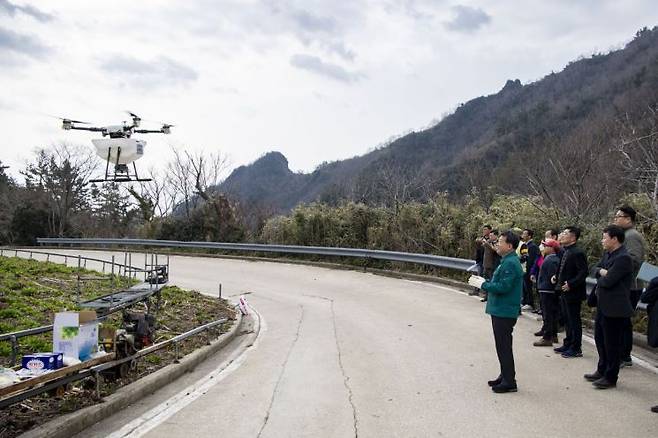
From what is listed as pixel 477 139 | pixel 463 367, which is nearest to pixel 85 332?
pixel 463 367

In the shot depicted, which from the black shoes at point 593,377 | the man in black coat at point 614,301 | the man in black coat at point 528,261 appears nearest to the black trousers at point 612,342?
the man in black coat at point 614,301

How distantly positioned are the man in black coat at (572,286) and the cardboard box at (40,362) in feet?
20.1

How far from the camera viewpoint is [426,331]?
9.45 meters

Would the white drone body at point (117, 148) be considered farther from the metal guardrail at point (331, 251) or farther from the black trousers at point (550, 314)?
the black trousers at point (550, 314)

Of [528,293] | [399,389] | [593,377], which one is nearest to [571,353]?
[593,377]

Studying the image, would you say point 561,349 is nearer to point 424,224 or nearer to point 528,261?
point 528,261

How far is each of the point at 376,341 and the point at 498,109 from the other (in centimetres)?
10599

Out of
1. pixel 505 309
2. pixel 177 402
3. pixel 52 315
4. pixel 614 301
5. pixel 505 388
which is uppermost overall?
pixel 614 301

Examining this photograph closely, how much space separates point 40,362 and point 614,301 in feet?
19.1

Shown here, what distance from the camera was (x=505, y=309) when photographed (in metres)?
6.12

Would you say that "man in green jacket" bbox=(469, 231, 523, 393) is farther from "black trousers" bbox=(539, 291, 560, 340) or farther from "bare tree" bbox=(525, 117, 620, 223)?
"bare tree" bbox=(525, 117, 620, 223)

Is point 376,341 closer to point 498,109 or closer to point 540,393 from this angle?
point 540,393

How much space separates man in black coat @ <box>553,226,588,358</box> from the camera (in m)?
7.39

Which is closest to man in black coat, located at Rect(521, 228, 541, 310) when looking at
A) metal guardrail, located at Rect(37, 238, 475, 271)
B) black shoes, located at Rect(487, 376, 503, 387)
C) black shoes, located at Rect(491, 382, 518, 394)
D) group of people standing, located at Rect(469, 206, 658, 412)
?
metal guardrail, located at Rect(37, 238, 475, 271)
